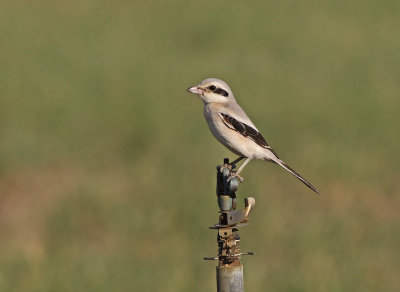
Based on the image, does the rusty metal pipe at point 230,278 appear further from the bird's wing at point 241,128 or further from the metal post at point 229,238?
the bird's wing at point 241,128

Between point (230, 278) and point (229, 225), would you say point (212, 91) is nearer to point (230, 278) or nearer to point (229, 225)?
point (229, 225)

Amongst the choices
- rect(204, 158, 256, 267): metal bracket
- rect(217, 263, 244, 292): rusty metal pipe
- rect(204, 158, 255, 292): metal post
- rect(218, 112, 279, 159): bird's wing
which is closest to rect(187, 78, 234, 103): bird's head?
rect(218, 112, 279, 159): bird's wing

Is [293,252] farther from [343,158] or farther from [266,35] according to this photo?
[266,35]

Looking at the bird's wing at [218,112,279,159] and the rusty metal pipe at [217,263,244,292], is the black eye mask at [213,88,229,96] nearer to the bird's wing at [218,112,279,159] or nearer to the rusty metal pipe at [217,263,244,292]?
the bird's wing at [218,112,279,159]

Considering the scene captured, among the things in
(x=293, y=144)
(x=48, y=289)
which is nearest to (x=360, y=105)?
(x=293, y=144)

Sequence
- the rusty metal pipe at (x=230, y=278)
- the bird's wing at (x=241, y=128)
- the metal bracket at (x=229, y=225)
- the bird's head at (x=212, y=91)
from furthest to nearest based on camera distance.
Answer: the bird's wing at (x=241, y=128) → the bird's head at (x=212, y=91) → the metal bracket at (x=229, y=225) → the rusty metal pipe at (x=230, y=278)

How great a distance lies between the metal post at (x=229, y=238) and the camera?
5.77 metres

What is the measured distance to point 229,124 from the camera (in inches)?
324

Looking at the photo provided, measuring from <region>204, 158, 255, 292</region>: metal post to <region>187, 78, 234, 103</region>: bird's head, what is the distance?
1913mm

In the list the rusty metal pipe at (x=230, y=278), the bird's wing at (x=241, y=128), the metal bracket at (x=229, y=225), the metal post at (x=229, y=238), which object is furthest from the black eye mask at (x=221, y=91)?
the rusty metal pipe at (x=230, y=278)

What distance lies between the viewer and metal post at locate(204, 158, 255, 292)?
5.77 m

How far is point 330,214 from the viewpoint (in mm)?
13805

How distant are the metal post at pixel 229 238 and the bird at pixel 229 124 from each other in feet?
6.26

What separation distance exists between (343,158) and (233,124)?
29.2ft
